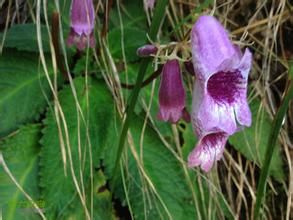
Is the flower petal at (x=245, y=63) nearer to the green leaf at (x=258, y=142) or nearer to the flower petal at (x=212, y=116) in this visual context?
the flower petal at (x=212, y=116)

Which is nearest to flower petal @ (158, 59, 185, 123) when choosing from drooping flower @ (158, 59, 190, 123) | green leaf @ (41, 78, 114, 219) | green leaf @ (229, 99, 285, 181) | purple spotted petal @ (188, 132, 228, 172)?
drooping flower @ (158, 59, 190, 123)

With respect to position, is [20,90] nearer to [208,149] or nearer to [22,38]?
[22,38]

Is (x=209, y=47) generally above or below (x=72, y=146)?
above

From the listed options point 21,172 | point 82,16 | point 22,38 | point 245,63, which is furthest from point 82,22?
point 245,63

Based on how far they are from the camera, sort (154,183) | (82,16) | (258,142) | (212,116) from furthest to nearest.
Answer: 1. (258,142)
2. (154,183)
3. (82,16)
4. (212,116)

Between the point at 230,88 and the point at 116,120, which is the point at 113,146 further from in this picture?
the point at 230,88

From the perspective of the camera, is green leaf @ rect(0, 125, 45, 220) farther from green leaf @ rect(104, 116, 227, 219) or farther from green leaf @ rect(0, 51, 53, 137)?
green leaf @ rect(104, 116, 227, 219)

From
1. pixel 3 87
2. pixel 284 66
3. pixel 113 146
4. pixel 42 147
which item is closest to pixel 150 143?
pixel 113 146

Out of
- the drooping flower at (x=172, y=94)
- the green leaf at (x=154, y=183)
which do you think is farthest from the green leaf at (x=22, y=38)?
the drooping flower at (x=172, y=94)
